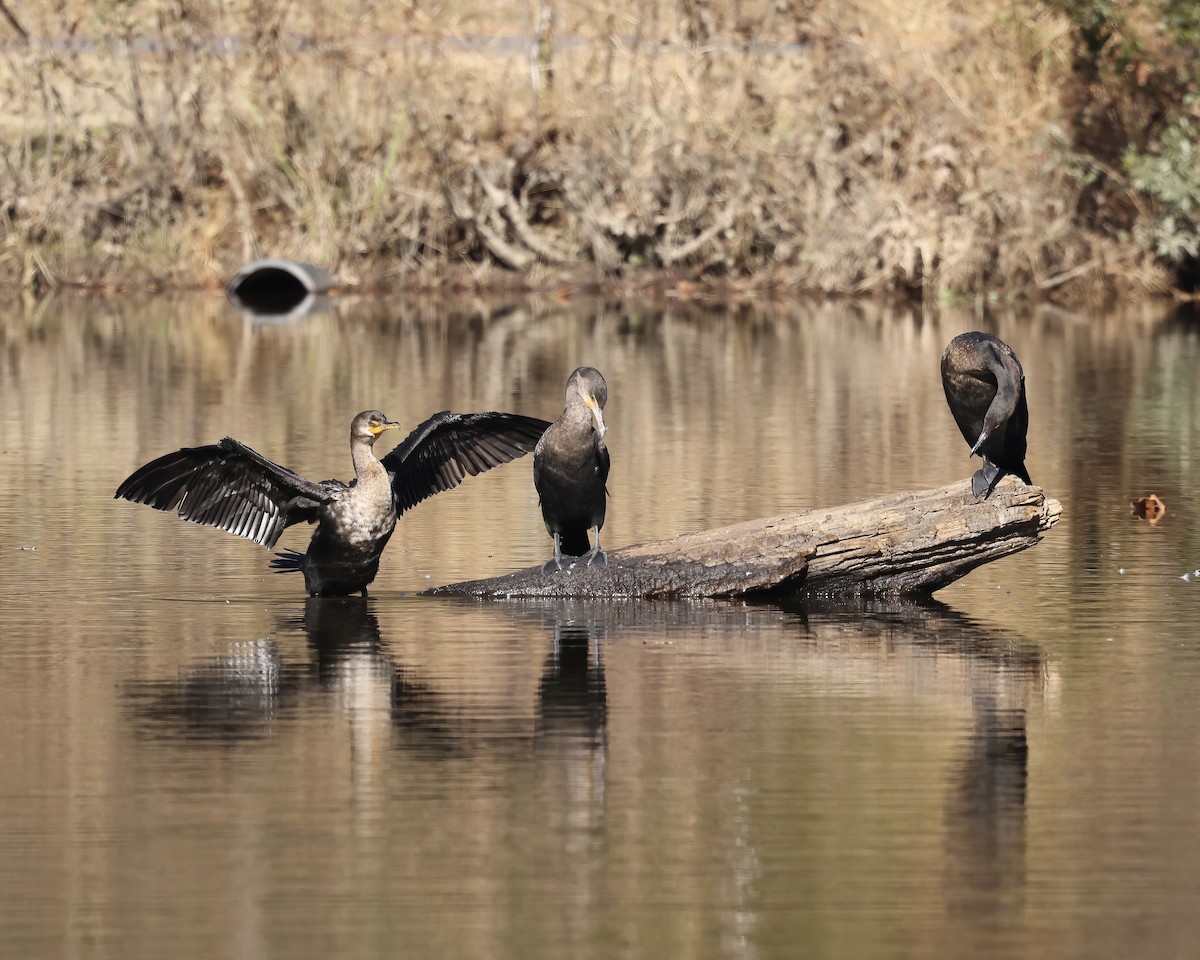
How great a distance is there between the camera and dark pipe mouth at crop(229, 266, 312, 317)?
37406mm

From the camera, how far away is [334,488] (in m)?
11.6

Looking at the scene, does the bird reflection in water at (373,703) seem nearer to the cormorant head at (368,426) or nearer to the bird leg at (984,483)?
the cormorant head at (368,426)

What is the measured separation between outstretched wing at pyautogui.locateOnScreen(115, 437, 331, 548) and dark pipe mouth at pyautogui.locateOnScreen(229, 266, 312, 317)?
24685 millimetres

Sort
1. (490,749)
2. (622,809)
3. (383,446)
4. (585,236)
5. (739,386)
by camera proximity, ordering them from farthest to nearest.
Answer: (585,236) → (739,386) → (383,446) → (490,749) → (622,809)

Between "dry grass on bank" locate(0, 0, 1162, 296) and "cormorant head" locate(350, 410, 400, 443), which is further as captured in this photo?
"dry grass on bank" locate(0, 0, 1162, 296)

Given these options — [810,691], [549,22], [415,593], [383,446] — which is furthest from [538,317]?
[810,691]

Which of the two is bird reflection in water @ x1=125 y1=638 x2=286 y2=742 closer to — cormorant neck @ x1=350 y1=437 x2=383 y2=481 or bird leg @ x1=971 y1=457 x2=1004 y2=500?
cormorant neck @ x1=350 y1=437 x2=383 y2=481

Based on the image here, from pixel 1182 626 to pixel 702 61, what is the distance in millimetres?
29204

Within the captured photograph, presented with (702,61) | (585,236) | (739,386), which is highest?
(702,61)

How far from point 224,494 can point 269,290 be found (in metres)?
28.4

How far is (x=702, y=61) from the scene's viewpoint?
39.3m

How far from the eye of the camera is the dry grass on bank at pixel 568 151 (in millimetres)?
37375

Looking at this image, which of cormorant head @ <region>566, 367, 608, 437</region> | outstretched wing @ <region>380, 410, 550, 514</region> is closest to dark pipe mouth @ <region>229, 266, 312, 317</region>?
outstretched wing @ <region>380, 410, 550, 514</region>

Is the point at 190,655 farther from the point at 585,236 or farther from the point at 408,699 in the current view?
the point at 585,236
